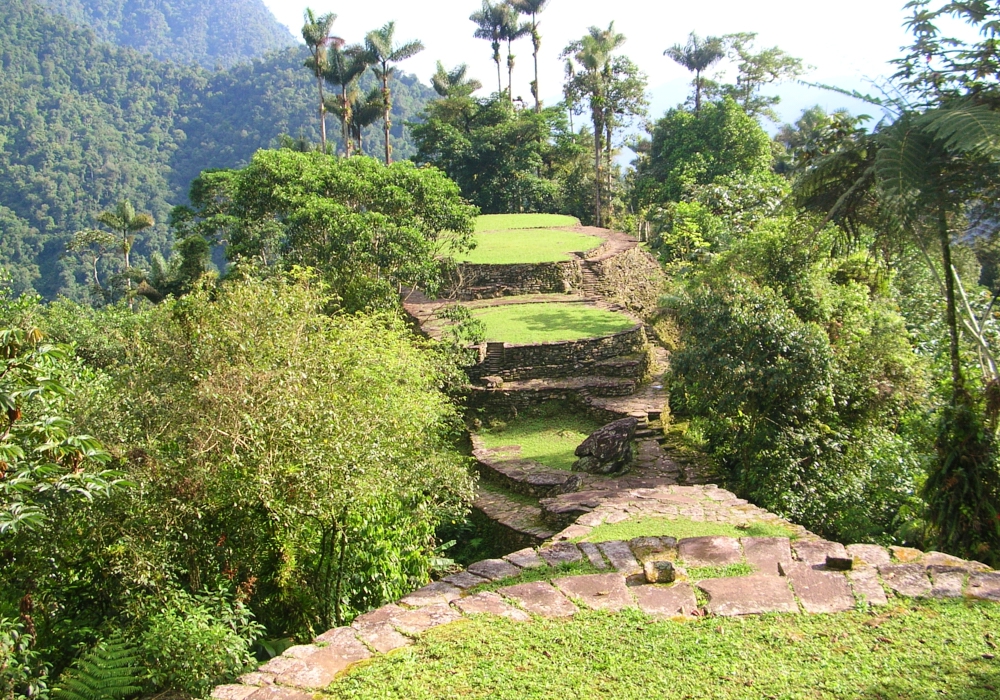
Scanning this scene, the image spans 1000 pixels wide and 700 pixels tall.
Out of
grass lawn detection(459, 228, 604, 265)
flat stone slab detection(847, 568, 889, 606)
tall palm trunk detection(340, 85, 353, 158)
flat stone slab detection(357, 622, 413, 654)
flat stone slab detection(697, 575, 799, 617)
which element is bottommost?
flat stone slab detection(357, 622, 413, 654)

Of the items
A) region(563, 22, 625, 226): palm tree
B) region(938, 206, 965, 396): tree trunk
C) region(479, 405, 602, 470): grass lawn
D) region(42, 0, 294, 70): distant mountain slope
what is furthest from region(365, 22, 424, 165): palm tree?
region(42, 0, 294, 70): distant mountain slope

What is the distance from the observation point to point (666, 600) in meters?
4.77

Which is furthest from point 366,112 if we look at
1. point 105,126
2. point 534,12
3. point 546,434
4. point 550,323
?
point 105,126

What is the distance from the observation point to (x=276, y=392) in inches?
223

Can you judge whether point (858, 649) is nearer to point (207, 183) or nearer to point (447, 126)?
point (207, 183)

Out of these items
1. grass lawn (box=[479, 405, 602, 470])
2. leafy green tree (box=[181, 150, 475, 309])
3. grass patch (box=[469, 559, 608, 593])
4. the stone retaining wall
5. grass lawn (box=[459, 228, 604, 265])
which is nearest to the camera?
grass patch (box=[469, 559, 608, 593])

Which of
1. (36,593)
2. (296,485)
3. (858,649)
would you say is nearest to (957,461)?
(858,649)

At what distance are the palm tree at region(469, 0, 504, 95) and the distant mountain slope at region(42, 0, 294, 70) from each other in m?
92.3

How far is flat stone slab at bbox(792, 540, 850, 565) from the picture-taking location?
525 cm

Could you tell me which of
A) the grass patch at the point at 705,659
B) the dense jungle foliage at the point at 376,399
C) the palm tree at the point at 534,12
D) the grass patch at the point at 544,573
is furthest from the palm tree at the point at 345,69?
the grass patch at the point at 705,659

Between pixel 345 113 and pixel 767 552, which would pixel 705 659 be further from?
pixel 345 113

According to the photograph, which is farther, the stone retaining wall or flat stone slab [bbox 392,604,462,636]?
the stone retaining wall

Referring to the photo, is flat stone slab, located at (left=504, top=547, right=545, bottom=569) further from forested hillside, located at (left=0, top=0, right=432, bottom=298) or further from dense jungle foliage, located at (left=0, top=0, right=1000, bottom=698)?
forested hillside, located at (left=0, top=0, right=432, bottom=298)

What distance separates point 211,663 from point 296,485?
3.98 feet
